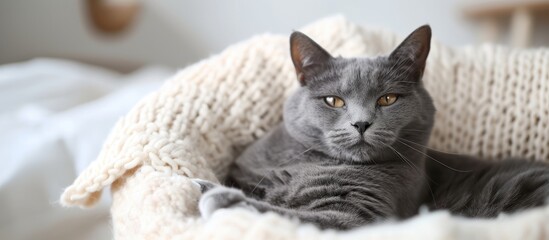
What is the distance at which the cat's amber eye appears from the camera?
2.91ft

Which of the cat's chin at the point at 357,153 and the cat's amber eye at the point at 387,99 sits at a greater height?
the cat's amber eye at the point at 387,99

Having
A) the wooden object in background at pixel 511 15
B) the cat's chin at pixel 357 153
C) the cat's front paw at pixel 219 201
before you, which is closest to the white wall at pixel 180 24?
the wooden object in background at pixel 511 15

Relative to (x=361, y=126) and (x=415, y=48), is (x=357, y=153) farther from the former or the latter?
(x=415, y=48)

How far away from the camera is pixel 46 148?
124 centimetres

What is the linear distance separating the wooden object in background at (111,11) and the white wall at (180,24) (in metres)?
0.08

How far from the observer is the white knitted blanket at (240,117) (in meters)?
0.81

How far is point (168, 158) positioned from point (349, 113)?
0.35 m

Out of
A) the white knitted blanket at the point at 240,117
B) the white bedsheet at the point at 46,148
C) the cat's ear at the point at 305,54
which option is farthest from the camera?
the white bedsheet at the point at 46,148

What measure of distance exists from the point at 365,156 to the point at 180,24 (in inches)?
87.3

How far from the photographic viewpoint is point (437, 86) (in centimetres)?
120

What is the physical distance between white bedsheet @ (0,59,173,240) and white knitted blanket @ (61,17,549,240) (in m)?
0.31

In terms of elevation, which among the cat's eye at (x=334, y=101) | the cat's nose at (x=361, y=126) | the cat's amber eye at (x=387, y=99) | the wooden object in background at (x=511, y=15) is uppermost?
the wooden object in background at (x=511, y=15)

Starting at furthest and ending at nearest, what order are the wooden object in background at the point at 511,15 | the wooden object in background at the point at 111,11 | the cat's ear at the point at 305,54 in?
the wooden object in background at the point at 111,11 < the wooden object in background at the point at 511,15 < the cat's ear at the point at 305,54

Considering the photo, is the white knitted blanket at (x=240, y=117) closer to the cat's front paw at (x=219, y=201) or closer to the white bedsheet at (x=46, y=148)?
the cat's front paw at (x=219, y=201)
